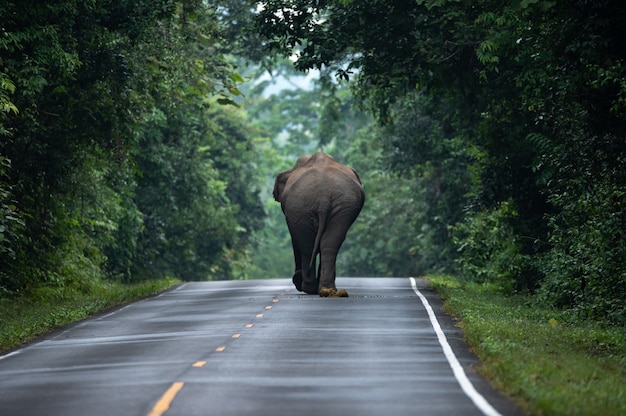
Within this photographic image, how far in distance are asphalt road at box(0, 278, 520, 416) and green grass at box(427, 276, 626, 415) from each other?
297 mm

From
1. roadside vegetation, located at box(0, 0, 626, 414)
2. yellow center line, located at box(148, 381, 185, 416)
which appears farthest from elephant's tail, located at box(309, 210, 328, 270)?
yellow center line, located at box(148, 381, 185, 416)

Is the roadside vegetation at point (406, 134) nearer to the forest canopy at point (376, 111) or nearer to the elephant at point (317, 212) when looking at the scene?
the forest canopy at point (376, 111)

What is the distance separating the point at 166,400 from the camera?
1347cm

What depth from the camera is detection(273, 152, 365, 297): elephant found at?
102ft

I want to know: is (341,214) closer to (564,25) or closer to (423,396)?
(564,25)

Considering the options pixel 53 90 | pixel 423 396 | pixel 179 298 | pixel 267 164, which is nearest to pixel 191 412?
pixel 423 396

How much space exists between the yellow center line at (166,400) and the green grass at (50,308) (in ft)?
22.5

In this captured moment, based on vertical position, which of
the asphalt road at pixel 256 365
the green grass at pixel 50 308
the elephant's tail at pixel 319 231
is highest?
the elephant's tail at pixel 319 231

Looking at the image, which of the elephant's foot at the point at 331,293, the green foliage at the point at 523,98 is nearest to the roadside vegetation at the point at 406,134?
the green foliage at the point at 523,98

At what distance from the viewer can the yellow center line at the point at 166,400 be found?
12734 mm

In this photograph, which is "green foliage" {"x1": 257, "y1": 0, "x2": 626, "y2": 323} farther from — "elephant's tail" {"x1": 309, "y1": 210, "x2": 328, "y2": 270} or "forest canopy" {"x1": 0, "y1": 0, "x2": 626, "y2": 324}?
"elephant's tail" {"x1": 309, "y1": 210, "x2": 328, "y2": 270}

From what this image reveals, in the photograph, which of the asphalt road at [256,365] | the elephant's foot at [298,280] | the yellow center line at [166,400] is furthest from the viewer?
the elephant's foot at [298,280]

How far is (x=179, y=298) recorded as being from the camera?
106 ft

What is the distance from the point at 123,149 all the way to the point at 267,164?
2286 inches
